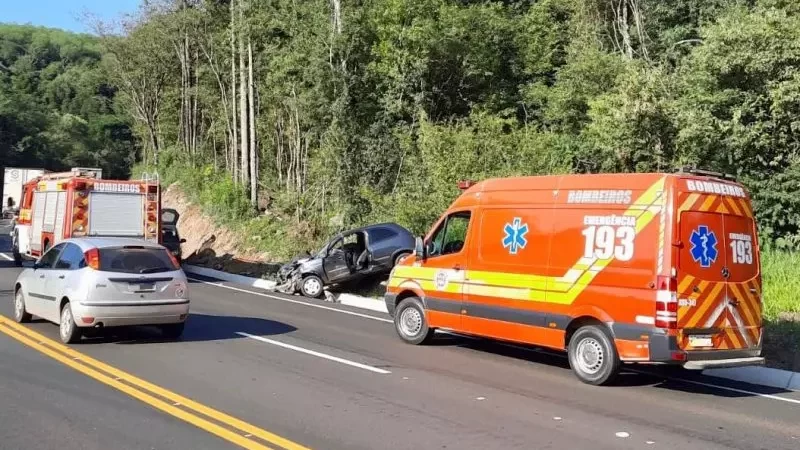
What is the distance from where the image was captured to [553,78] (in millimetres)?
35281

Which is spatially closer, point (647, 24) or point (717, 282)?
point (717, 282)

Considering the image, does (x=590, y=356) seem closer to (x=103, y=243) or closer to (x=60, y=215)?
(x=103, y=243)

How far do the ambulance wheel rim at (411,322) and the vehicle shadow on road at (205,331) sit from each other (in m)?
2.07

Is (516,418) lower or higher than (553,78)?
lower

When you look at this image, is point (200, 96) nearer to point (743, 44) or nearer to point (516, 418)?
point (743, 44)

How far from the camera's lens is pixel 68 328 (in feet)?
36.9

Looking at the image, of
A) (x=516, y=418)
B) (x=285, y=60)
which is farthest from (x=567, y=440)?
(x=285, y=60)

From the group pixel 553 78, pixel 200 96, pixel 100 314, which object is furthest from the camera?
pixel 200 96

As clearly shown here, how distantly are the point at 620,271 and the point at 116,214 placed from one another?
51.7 feet

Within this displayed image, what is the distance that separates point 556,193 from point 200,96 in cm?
4061

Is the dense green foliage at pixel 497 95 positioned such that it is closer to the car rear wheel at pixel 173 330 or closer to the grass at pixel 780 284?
the grass at pixel 780 284

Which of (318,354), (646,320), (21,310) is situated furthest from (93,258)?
(646,320)

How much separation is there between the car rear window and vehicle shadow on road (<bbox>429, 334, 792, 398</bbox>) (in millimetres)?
4353

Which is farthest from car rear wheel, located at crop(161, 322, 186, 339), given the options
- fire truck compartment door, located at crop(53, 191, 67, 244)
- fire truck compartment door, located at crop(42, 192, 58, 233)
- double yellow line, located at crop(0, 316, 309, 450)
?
fire truck compartment door, located at crop(42, 192, 58, 233)
